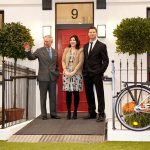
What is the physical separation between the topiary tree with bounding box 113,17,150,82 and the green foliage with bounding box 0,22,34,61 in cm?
237

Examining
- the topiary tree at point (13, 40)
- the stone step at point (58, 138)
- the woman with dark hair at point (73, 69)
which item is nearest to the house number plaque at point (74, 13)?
the topiary tree at point (13, 40)

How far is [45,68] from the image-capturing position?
915cm

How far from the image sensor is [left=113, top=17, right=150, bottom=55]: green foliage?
9898mm

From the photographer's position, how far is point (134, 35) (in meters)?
9.90

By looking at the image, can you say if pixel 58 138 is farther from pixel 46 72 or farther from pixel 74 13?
pixel 74 13

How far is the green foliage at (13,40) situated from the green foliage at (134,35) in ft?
7.77

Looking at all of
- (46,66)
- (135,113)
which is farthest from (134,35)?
(135,113)

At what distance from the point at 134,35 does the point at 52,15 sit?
8.82 feet

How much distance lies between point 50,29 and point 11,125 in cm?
392

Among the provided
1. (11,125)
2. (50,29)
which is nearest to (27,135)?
(11,125)

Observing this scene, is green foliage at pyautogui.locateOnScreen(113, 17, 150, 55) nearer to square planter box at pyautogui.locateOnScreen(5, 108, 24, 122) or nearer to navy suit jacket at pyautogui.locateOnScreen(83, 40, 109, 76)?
navy suit jacket at pyautogui.locateOnScreen(83, 40, 109, 76)

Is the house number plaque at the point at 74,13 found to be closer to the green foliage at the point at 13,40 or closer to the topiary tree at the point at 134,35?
the green foliage at the point at 13,40

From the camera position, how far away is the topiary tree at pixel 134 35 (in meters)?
9.90

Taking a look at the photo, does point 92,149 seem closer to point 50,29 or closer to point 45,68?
point 45,68
